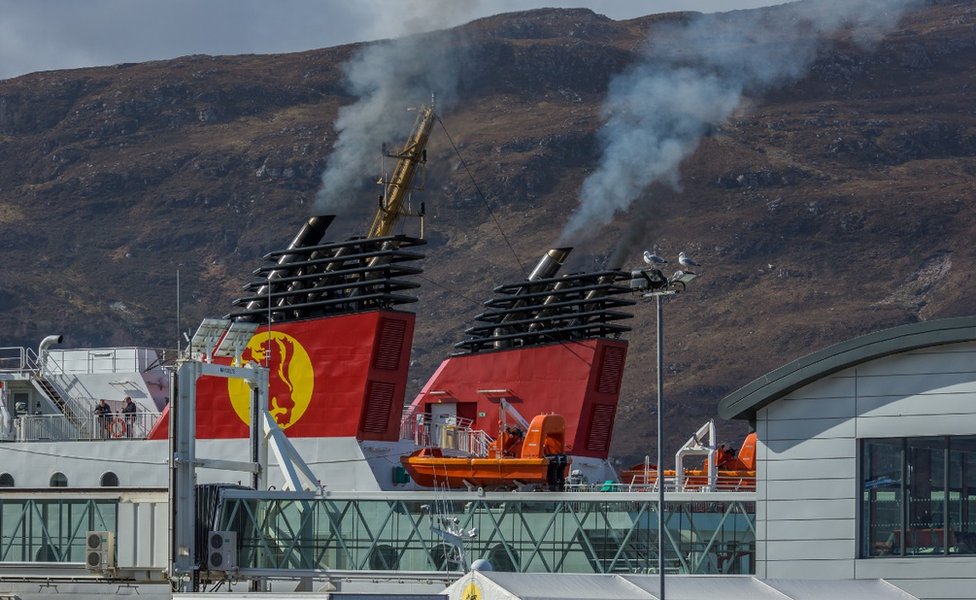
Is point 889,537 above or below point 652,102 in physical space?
below

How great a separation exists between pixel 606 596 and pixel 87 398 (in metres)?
30.8

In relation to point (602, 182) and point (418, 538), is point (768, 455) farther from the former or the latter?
point (602, 182)

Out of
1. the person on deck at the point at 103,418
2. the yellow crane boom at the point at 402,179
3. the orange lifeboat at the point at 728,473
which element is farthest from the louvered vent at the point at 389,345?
the yellow crane boom at the point at 402,179

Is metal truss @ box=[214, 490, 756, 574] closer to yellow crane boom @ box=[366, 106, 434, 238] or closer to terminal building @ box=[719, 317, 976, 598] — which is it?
terminal building @ box=[719, 317, 976, 598]

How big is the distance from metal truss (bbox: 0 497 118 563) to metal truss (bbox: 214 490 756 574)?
4796 mm

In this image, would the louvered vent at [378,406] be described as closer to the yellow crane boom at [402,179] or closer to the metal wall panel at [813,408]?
the yellow crane boom at [402,179]

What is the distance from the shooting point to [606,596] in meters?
43.9

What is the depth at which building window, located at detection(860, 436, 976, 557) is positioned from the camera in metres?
43.9

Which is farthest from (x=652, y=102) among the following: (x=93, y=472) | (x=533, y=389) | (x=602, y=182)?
(x=93, y=472)

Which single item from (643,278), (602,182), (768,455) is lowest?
(768,455)

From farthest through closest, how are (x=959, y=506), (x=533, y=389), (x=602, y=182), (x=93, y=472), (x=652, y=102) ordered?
1. (x=652, y=102)
2. (x=602, y=182)
3. (x=533, y=389)
4. (x=93, y=472)
5. (x=959, y=506)

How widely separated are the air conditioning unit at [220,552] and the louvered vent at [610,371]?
19.0 m

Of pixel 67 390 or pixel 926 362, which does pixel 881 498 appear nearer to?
pixel 926 362

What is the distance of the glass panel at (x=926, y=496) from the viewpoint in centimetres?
4416
